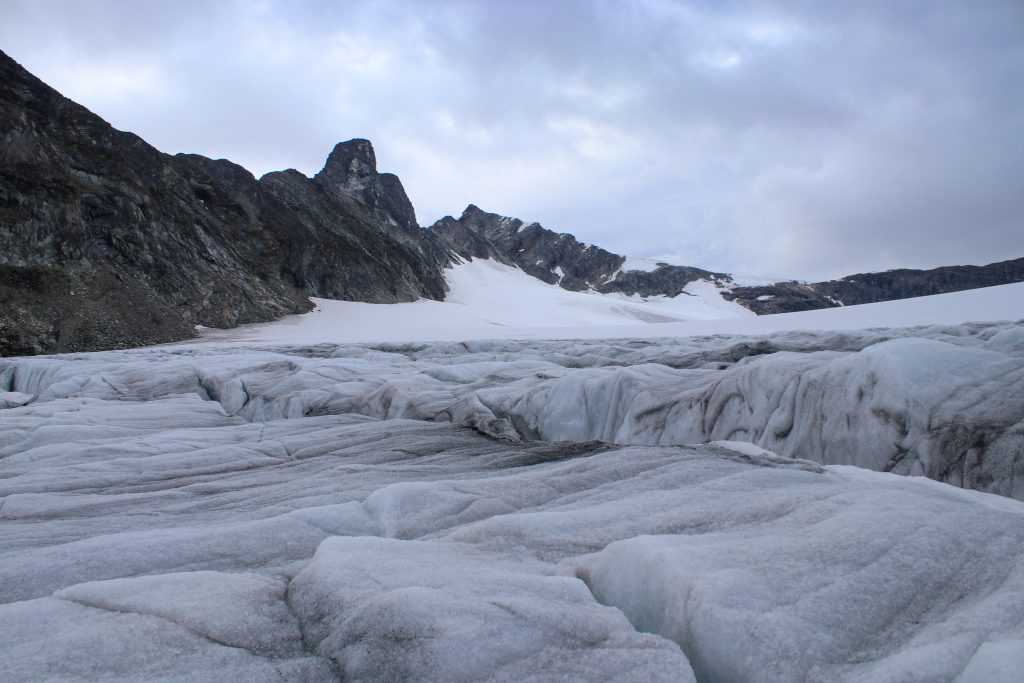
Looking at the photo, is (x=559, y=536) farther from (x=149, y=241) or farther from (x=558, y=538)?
(x=149, y=241)

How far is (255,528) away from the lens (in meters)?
3.02

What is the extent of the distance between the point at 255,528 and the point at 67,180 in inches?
1132

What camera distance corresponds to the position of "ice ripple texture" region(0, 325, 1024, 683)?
171 centimetres

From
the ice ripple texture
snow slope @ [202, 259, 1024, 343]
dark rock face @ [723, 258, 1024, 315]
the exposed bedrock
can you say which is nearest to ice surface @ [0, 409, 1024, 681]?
the ice ripple texture

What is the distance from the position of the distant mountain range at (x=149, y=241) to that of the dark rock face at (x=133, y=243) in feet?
0.21

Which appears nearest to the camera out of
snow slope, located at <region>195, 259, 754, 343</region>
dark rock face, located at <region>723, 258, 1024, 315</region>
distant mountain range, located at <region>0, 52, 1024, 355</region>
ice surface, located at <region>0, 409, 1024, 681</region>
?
ice surface, located at <region>0, 409, 1024, 681</region>

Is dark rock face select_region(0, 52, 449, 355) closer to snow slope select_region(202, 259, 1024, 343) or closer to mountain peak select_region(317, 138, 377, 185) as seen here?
snow slope select_region(202, 259, 1024, 343)

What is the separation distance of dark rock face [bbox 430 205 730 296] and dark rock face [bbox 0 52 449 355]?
136ft

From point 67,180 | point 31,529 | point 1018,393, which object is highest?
point 67,180

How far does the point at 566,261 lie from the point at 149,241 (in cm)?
7021

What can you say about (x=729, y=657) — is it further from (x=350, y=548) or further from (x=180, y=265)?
(x=180, y=265)

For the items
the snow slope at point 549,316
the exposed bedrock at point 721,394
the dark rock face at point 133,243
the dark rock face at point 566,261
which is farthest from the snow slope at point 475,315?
the exposed bedrock at point 721,394

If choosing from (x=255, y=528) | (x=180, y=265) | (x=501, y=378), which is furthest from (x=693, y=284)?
(x=255, y=528)

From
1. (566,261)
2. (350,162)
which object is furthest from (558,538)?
(566,261)
